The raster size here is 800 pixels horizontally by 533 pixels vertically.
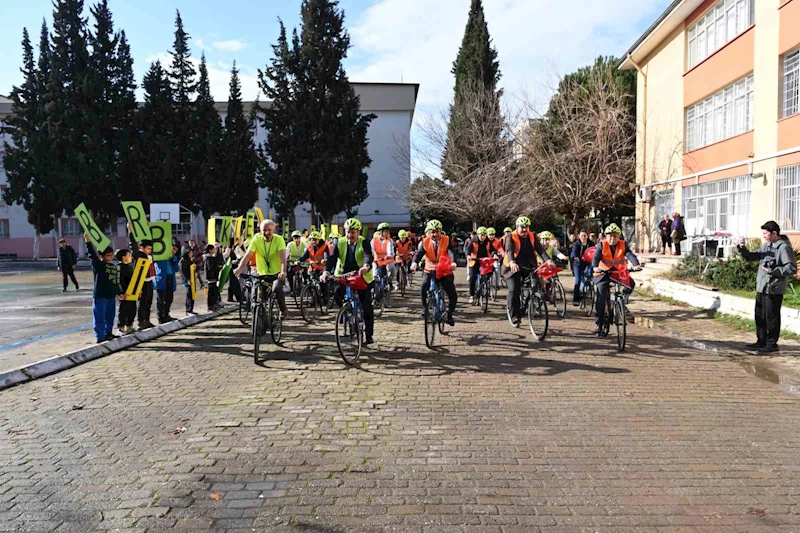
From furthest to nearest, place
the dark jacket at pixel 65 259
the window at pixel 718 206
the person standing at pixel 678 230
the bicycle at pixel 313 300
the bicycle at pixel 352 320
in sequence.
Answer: the person standing at pixel 678 230 → the dark jacket at pixel 65 259 → the window at pixel 718 206 → the bicycle at pixel 313 300 → the bicycle at pixel 352 320

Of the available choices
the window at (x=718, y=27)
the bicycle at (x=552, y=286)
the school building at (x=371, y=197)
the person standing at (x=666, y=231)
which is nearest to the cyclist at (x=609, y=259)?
the bicycle at (x=552, y=286)

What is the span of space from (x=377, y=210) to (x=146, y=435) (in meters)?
43.9

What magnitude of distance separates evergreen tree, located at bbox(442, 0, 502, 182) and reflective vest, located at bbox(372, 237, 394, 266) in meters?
20.0

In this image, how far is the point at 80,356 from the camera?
8.22m

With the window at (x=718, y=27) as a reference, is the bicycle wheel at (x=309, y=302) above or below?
below

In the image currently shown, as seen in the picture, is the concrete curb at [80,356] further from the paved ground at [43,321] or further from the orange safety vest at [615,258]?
the orange safety vest at [615,258]

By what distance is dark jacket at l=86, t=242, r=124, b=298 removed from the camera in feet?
30.2

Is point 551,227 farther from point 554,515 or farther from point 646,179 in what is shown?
point 554,515

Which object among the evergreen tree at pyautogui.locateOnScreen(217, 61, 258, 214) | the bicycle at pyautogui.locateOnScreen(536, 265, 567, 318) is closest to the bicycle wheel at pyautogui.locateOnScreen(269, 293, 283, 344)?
the bicycle at pyautogui.locateOnScreen(536, 265, 567, 318)

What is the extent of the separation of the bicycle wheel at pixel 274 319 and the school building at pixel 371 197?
37.0 metres

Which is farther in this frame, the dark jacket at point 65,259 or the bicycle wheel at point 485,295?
the dark jacket at point 65,259

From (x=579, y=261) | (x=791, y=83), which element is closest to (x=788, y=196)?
(x=791, y=83)

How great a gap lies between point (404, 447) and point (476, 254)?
961 centimetres

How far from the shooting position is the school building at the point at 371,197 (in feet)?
154
